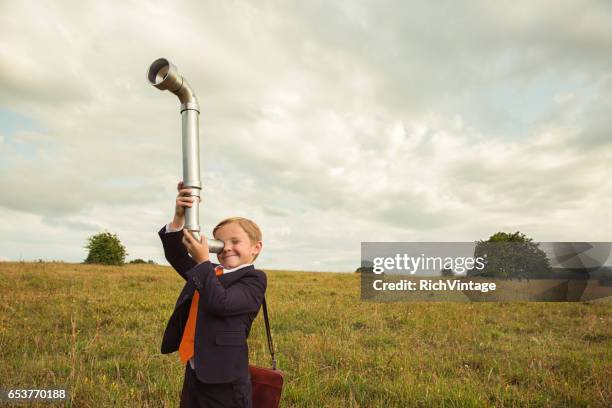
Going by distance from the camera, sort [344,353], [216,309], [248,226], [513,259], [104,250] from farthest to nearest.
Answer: [104,250], [513,259], [344,353], [248,226], [216,309]

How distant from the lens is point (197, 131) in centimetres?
256

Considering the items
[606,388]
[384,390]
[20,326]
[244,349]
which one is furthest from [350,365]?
[20,326]

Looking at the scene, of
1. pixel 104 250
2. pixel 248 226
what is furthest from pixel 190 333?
pixel 104 250

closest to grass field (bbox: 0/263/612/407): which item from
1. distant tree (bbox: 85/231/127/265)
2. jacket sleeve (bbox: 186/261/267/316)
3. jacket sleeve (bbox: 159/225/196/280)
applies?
jacket sleeve (bbox: 159/225/196/280)

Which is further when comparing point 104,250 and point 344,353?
point 104,250

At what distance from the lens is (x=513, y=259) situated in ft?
115

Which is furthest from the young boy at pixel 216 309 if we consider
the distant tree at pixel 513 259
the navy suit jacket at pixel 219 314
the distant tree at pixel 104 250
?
the distant tree at pixel 104 250

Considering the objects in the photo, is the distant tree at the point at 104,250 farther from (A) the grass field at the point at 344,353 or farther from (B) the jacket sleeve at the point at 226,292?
(B) the jacket sleeve at the point at 226,292

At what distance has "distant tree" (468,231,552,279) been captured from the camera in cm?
3309

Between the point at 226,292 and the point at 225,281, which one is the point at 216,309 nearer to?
the point at 226,292

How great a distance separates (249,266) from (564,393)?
537 centimetres

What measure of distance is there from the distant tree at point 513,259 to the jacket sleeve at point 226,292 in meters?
31.0

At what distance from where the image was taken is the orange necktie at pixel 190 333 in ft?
9.70

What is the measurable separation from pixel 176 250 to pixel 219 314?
70 centimetres
